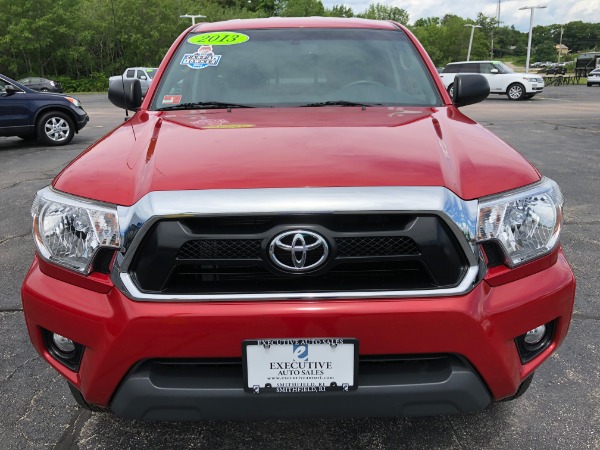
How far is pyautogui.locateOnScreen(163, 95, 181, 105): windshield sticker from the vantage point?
9.34 feet

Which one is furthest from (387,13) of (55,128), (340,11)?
(55,128)

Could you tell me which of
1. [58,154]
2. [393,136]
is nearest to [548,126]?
[58,154]

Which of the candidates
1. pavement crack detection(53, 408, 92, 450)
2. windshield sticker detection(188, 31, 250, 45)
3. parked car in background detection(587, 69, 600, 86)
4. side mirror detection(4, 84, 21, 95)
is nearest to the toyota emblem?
pavement crack detection(53, 408, 92, 450)

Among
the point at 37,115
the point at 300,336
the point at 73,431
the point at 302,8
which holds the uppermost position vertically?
the point at 302,8

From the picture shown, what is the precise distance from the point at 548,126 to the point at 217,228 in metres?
13.2

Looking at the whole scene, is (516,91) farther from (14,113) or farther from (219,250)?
(219,250)

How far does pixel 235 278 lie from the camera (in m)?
1.70

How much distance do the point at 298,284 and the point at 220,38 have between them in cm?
203

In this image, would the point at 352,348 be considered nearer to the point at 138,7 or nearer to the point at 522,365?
the point at 522,365

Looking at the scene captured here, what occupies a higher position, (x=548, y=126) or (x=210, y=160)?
(x=210, y=160)

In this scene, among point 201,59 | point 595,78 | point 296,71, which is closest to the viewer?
point 296,71

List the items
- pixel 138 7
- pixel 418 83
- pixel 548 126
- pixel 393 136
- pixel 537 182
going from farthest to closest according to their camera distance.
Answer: pixel 138 7 < pixel 548 126 < pixel 418 83 < pixel 393 136 < pixel 537 182

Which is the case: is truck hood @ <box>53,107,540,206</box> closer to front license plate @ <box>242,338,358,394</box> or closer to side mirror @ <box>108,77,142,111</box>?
front license plate @ <box>242,338,358,394</box>

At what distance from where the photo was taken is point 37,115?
10.5 meters
